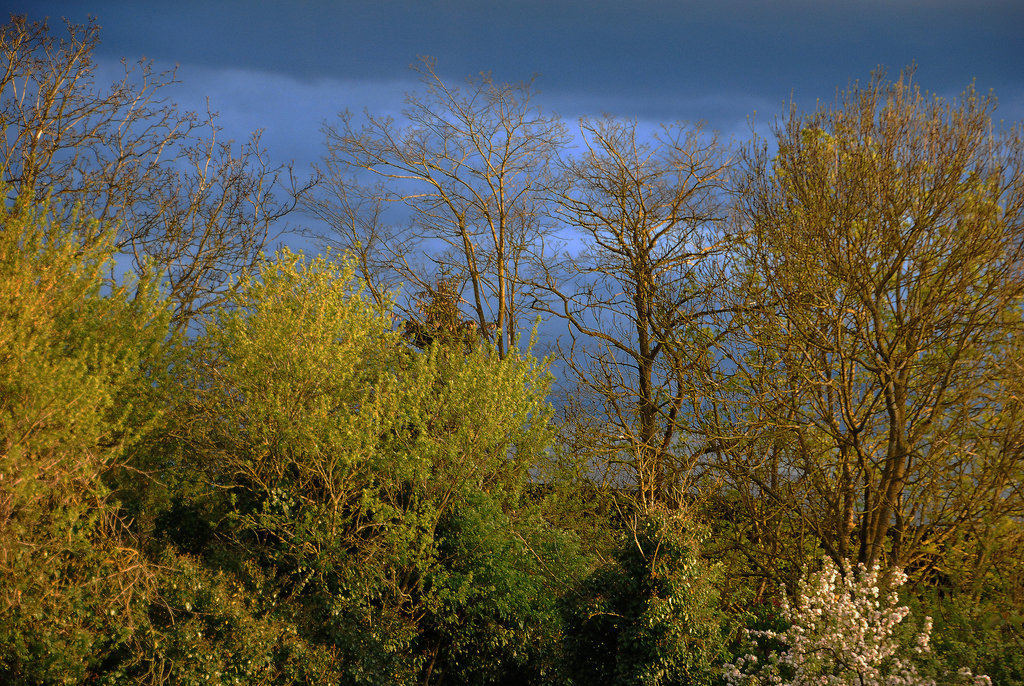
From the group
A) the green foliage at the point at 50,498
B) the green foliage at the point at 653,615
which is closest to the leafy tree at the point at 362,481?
the green foliage at the point at 50,498

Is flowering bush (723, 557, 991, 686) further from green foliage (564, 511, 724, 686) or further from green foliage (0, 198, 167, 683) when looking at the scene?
green foliage (0, 198, 167, 683)

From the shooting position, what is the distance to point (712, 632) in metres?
9.17

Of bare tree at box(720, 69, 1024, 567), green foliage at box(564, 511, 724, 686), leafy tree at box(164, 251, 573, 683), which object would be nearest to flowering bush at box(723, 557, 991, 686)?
green foliage at box(564, 511, 724, 686)

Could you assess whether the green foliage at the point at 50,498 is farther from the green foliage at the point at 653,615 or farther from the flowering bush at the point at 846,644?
the flowering bush at the point at 846,644

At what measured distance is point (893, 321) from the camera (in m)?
11.9

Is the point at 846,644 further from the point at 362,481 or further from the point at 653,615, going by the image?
the point at 362,481

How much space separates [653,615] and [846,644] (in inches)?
78.8

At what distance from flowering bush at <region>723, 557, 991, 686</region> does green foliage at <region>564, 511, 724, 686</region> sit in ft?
1.82

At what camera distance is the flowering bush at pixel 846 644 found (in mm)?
8211

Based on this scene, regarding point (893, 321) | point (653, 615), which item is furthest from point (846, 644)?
point (893, 321)

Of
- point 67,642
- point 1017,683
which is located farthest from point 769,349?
point 67,642

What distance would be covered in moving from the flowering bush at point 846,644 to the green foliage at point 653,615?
0.55m

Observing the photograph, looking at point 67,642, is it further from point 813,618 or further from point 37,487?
point 813,618

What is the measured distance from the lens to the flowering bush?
26.9 ft
